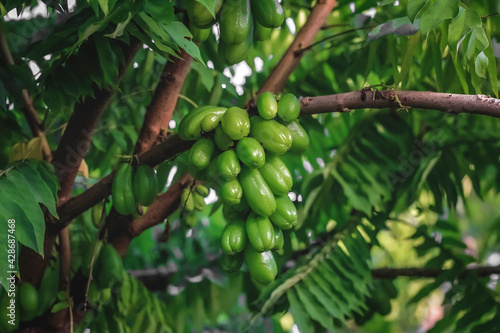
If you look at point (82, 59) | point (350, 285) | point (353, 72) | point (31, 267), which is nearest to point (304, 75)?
point (353, 72)

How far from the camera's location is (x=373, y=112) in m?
1.43

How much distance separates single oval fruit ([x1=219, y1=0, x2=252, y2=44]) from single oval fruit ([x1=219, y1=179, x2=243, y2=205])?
0.21 m

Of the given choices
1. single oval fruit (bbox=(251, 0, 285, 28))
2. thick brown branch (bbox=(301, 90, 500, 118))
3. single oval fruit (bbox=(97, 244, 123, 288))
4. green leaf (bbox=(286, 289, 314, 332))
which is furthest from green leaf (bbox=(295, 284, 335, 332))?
single oval fruit (bbox=(251, 0, 285, 28))

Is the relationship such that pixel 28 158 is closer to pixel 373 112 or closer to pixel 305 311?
pixel 305 311

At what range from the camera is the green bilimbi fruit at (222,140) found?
0.84 meters

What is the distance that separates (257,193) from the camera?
80 centimetres

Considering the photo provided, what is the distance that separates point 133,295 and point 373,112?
701mm

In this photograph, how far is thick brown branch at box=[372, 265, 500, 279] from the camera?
1388mm

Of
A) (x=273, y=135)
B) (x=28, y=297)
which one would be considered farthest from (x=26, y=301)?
(x=273, y=135)

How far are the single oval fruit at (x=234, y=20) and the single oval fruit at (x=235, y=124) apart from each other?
4.3 inches

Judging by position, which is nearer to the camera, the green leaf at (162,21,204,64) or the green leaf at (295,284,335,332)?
the green leaf at (162,21,204,64)

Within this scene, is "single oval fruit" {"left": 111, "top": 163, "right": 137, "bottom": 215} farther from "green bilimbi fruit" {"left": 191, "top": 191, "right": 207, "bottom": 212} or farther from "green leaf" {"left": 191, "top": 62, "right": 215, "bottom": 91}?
"green leaf" {"left": 191, "top": 62, "right": 215, "bottom": 91}

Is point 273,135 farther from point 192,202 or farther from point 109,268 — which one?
point 109,268

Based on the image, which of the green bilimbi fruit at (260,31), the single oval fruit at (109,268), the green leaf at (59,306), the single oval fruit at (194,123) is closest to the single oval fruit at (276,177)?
the single oval fruit at (194,123)
